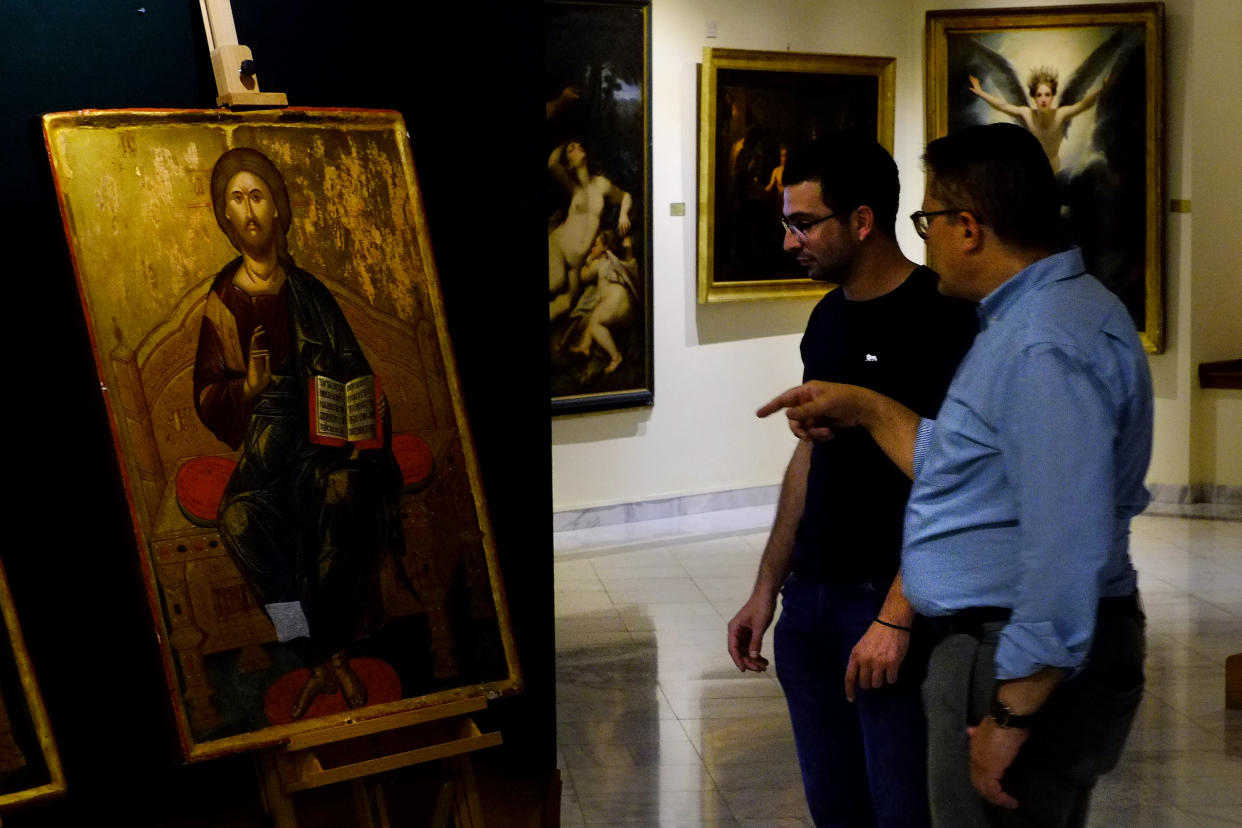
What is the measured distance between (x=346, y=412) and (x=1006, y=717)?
5.74 ft

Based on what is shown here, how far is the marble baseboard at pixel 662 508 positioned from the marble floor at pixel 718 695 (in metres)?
0.19

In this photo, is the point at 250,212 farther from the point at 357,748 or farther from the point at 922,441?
the point at 922,441

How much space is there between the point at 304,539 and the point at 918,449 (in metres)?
1.47

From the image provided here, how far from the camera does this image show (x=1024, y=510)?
228cm

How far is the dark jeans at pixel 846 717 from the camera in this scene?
9.55ft

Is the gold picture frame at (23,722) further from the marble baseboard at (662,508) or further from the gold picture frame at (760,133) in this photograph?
the gold picture frame at (760,133)

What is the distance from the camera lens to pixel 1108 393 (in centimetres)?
229

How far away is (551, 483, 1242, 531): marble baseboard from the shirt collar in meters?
6.54

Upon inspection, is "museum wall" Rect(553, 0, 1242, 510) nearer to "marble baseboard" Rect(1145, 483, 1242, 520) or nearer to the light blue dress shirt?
"marble baseboard" Rect(1145, 483, 1242, 520)

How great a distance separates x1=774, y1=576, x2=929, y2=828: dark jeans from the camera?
291 cm

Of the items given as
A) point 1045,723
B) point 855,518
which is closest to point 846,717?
point 855,518

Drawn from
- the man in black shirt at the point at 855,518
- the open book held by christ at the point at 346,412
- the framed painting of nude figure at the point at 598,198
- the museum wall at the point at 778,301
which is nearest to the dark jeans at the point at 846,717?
the man in black shirt at the point at 855,518

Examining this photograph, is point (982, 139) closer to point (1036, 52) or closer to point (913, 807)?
A: point (913, 807)

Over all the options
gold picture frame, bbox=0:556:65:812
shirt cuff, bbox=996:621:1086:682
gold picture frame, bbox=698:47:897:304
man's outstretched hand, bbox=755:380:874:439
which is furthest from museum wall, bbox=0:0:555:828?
gold picture frame, bbox=698:47:897:304
